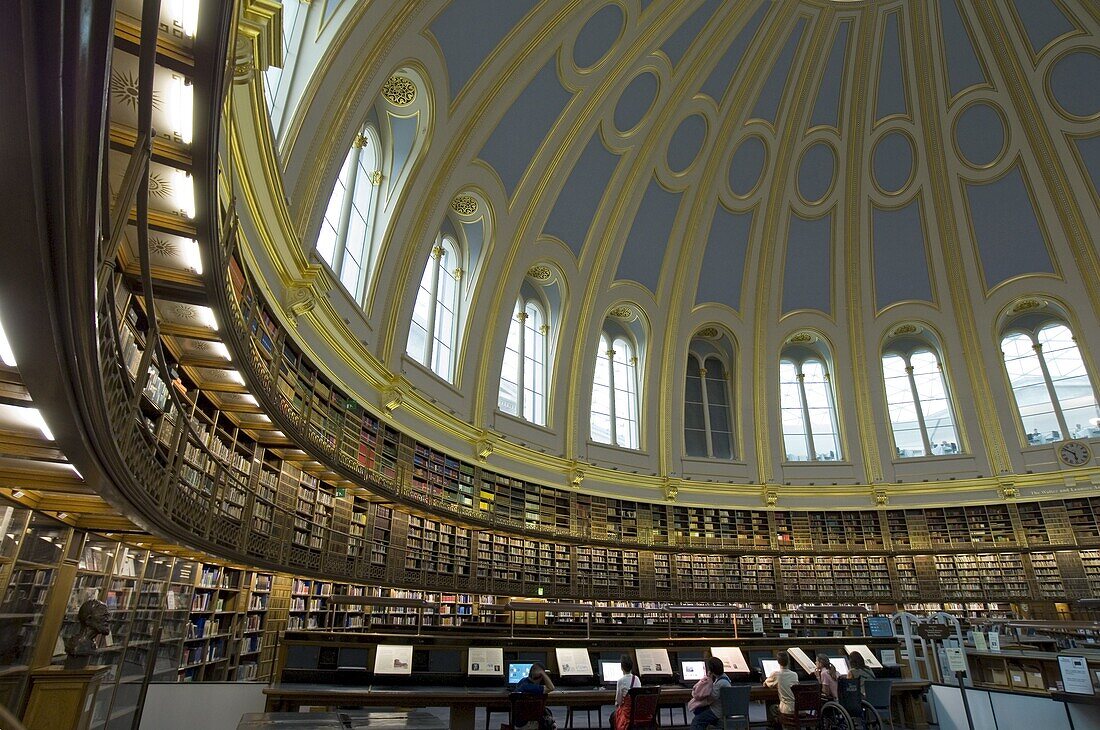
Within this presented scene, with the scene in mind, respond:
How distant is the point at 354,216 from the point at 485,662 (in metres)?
8.07

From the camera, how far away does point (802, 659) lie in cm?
825

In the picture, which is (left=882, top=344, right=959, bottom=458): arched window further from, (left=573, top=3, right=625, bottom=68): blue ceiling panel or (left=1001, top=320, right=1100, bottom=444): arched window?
(left=573, top=3, right=625, bottom=68): blue ceiling panel

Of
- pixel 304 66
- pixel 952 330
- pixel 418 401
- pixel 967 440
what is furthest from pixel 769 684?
pixel 952 330

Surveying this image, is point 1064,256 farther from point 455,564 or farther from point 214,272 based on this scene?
point 214,272

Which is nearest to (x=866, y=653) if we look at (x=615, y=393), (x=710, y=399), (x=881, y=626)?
(x=881, y=626)

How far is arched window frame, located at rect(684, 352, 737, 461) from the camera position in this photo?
19.1 metres

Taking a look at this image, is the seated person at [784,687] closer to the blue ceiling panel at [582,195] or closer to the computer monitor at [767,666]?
the computer monitor at [767,666]

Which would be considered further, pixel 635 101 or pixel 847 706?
pixel 635 101

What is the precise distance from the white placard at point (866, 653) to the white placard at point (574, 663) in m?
3.96

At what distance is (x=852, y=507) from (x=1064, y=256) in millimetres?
9445

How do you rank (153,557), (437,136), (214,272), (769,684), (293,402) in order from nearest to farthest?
1. (214,272)
2. (153,557)
3. (769,684)
4. (293,402)
5. (437,136)

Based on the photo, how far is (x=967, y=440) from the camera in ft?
60.6

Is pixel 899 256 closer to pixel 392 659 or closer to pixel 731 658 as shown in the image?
pixel 731 658

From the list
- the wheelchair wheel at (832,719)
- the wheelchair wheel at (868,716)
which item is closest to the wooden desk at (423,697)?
the wheelchair wheel at (832,719)
